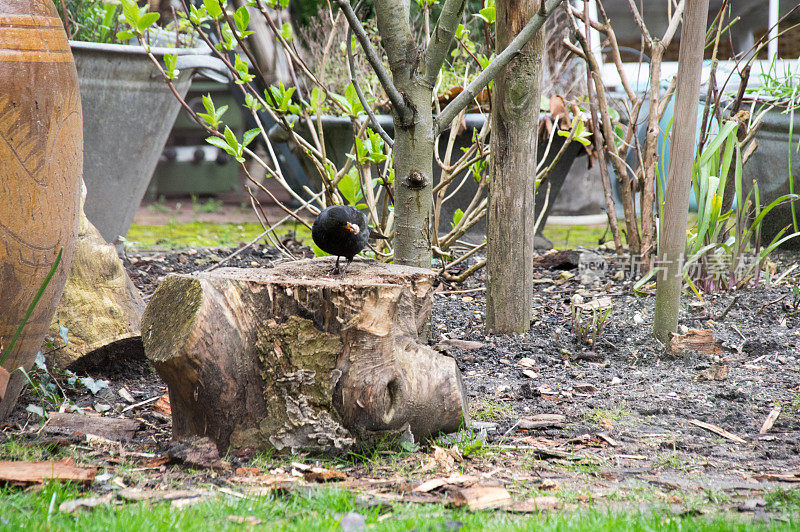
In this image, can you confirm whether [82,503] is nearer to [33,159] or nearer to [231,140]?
[33,159]

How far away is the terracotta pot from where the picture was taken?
1.83 m

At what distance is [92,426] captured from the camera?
6.84ft

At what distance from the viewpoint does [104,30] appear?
4.30m

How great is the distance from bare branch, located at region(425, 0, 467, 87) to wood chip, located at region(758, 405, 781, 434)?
160cm

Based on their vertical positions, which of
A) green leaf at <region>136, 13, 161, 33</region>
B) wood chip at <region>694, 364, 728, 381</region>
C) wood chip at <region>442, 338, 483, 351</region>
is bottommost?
wood chip at <region>694, 364, 728, 381</region>

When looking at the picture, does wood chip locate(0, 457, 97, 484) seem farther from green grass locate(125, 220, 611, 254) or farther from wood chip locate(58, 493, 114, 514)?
green grass locate(125, 220, 611, 254)

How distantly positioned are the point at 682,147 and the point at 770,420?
1007 mm

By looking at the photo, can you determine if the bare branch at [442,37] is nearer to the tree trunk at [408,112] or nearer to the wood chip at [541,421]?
the tree trunk at [408,112]

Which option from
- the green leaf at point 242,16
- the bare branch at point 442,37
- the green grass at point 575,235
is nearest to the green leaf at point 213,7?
the green leaf at point 242,16

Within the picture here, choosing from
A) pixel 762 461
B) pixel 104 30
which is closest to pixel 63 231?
pixel 762 461

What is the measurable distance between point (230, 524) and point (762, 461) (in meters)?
1.43

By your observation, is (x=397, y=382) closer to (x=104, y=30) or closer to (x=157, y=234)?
(x=104, y=30)

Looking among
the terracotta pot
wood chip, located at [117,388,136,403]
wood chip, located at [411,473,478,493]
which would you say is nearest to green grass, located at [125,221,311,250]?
wood chip, located at [117,388,136,403]

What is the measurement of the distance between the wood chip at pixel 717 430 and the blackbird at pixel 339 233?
120cm
